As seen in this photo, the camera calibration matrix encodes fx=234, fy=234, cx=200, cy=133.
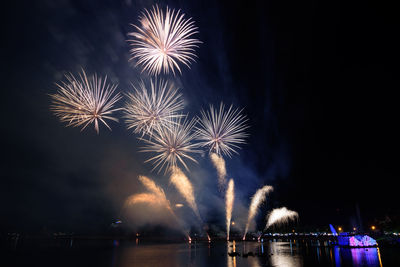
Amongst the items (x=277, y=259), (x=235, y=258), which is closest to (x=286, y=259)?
(x=277, y=259)

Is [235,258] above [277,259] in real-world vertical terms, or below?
below

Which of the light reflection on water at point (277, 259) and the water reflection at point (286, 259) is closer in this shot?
the light reflection on water at point (277, 259)

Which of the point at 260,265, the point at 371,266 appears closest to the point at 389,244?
the point at 371,266

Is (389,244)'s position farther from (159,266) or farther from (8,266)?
(8,266)

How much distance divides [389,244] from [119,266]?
83056 millimetres

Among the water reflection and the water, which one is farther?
the water

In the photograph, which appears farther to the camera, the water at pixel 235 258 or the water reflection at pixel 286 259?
the water at pixel 235 258

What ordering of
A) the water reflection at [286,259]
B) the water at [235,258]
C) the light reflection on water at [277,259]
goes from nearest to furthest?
the light reflection on water at [277,259]
the water reflection at [286,259]
the water at [235,258]

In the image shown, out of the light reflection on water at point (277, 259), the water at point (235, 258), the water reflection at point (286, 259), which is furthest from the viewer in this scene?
the water at point (235, 258)

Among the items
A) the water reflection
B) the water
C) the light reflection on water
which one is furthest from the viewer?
the water

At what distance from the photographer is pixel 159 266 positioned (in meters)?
50.2

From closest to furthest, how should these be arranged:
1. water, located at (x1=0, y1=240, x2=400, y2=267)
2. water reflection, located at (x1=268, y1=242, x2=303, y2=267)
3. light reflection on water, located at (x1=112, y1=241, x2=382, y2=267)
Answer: light reflection on water, located at (x1=112, y1=241, x2=382, y2=267)
water reflection, located at (x1=268, y1=242, x2=303, y2=267)
water, located at (x1=0, y1=240, x2=400, y2=267)

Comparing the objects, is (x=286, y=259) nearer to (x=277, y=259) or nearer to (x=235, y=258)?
(x=277, y=259)

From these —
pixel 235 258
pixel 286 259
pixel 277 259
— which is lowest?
pixel 235 258
